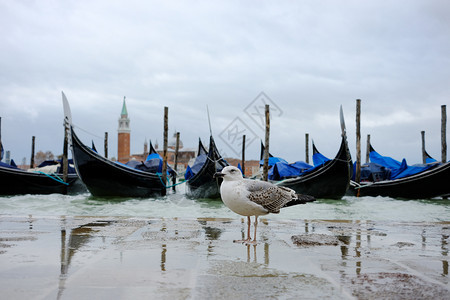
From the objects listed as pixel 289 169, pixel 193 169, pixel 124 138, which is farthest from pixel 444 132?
pixel 124 138

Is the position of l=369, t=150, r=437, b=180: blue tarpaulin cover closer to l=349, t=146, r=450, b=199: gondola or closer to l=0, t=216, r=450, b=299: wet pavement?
l=349, t=146, r=450, b=199: gondola

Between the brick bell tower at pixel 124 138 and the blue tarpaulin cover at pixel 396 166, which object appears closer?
the blue tarpaulin cover at pixel 396 166

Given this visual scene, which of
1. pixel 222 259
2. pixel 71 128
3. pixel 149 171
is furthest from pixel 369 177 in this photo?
pixel 222 259

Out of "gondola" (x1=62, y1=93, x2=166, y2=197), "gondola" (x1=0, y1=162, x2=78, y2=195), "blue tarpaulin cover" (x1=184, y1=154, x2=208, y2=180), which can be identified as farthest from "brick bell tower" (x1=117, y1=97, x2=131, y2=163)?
"gondola" (x1=62, y1=93, x2=166, y2=197)

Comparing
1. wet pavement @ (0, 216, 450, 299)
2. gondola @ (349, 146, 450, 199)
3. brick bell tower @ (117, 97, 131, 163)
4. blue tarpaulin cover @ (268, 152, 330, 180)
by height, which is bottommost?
wet pavement @ (0, 216, 450, 299)

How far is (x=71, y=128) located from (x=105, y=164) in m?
1.65

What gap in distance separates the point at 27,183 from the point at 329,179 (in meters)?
11.0

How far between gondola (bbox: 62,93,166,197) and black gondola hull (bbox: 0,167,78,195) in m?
2.37

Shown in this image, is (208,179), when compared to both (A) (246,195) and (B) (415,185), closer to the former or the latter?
(B) (415,185)

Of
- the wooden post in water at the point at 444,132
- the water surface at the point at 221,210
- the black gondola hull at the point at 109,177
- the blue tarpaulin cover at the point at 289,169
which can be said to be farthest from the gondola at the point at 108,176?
the wooden post in water at the point at 444,132

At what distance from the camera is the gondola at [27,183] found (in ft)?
48.1

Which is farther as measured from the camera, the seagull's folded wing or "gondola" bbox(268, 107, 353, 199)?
"gondola" bbox(268, 107, 353, 199)

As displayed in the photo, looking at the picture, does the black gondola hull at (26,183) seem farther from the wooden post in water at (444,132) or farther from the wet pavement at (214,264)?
the wooden post in water at (444,132)

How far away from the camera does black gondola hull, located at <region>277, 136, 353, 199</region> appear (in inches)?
527
